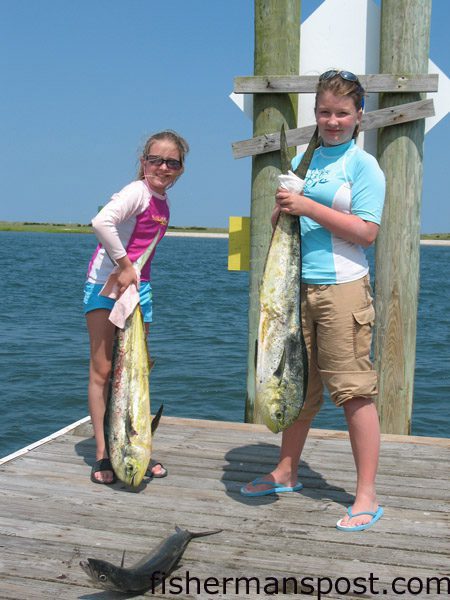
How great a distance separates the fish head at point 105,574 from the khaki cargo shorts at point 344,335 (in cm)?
119

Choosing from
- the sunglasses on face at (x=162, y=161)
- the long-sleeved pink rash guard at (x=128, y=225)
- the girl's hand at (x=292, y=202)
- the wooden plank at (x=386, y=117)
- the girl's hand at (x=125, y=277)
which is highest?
the wooden plank at (x=386, y=117)

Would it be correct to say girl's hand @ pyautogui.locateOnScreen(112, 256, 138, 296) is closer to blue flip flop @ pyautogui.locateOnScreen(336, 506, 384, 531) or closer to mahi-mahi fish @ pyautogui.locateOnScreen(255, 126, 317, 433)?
→ mahi-mahi fish @ pyautogui.locateOnScreen(255, 126, 317, 433)

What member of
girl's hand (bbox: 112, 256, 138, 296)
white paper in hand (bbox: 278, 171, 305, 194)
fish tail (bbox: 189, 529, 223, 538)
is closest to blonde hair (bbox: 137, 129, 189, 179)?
girl's hand (bbox: 112, 256, 138, 296)

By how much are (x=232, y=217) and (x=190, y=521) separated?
2409mm

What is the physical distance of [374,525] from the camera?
3482 mm

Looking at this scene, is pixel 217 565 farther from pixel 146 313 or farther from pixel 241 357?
pixel 241 357

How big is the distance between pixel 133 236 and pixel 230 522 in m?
1.45

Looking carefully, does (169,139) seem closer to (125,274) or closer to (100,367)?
(125,274)

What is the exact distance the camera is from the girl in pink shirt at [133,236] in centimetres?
388

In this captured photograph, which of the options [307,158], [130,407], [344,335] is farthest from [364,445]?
[307,158]

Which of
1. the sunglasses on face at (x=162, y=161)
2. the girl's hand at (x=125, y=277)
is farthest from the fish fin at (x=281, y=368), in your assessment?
the sunglasses on face at (x=162, y=161)

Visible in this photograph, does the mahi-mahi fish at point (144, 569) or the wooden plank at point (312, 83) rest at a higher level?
the wooden plank at point (312, 83)

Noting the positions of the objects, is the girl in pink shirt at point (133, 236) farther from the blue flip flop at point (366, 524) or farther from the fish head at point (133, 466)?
the blue flip flop at point (366, 524)

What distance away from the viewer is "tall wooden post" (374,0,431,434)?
4.86 m
